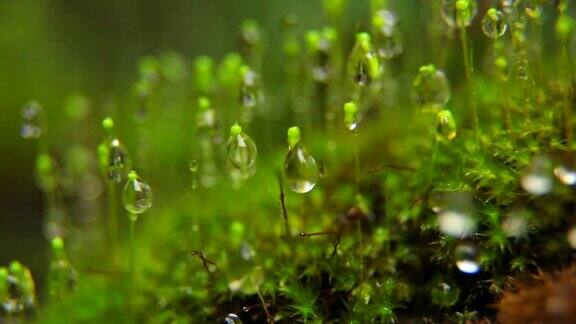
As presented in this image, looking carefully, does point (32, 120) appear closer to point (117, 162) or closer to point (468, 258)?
point (117, 162)

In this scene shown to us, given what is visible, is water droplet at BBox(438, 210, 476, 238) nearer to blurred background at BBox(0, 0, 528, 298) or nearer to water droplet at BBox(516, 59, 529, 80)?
water droplet at BBox(516, 59, 529, 80)

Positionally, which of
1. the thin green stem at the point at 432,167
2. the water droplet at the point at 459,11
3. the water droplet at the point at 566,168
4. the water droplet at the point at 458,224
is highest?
the water droplet at the point at 459,11

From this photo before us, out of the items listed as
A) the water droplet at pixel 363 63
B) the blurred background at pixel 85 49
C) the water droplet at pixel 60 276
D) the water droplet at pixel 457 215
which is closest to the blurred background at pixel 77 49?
the blurred background at pixel 85 49

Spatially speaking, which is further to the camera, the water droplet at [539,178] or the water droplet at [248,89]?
the water droplet at [248,89]

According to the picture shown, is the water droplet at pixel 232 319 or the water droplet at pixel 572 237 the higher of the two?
the water droplet at pixel 572 237

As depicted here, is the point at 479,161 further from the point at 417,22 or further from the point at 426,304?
the point at 417,22

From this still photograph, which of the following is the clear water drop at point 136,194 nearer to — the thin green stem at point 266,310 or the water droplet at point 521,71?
the thin green stem at point 266,310

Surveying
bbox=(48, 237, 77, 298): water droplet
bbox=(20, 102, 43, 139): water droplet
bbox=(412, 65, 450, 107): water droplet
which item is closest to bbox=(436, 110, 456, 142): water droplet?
bbox=(412, 65, 450, 107): water droplet
